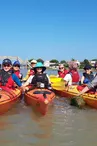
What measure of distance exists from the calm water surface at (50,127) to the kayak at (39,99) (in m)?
0.19

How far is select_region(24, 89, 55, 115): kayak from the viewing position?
6.97m

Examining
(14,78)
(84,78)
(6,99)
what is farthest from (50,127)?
(84,78)

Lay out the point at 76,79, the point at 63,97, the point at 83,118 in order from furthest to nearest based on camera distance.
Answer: the point at 76,79 < the point at 63,97 < the point at 83,118

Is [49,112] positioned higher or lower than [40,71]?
lower

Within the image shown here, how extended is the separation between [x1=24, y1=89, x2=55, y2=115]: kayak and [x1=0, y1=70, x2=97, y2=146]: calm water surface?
193mm

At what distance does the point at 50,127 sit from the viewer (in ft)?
20.7

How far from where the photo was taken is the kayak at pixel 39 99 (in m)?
6.97

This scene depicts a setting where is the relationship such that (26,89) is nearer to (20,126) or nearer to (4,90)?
Result: (4,90)

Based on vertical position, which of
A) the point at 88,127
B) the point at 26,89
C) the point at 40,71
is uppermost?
the point at 40,71

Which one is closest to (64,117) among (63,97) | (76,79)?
(63,97)

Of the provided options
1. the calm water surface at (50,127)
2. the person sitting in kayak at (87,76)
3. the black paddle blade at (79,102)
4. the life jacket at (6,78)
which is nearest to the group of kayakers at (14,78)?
the life jacket at (6,78)

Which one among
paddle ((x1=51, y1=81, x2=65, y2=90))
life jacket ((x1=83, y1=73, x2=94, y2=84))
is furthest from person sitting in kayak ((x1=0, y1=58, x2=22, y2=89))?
life jacket ((x1=83, y1=73, x2=94, y2=84))

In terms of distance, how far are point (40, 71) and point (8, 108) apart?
188 cm

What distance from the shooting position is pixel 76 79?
12.2 m
